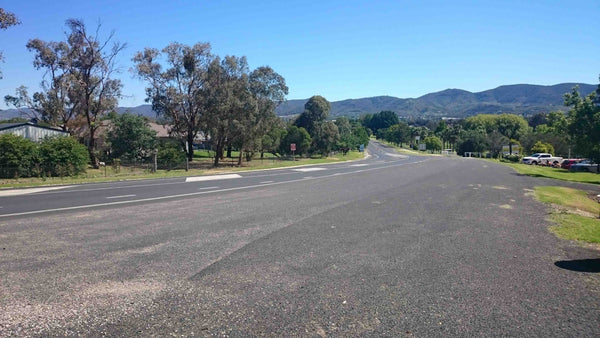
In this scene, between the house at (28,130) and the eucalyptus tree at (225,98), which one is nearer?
the house at (28,130)

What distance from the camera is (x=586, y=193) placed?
21.3 m

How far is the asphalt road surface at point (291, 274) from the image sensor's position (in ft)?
14.5

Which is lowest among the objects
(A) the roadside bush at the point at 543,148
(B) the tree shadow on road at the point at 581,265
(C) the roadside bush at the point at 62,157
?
(A) the roadside bush at the point at 543,148

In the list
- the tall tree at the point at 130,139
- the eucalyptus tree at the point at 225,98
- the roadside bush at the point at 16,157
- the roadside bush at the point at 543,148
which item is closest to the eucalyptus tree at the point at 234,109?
the eucalyptus tree at the point at 225,98

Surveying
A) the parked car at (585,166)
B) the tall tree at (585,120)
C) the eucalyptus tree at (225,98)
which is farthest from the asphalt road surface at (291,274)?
the parked car at (585,166)

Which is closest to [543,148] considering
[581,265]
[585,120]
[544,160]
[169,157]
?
[544,160]

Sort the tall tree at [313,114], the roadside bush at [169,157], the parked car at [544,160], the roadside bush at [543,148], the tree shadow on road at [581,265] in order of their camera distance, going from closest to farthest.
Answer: the tree shadow on road at [581,265], the roadside bush at [169,157], the parked car at [544,160], the roadside bush at [543,148], the tall tree at [313,114]

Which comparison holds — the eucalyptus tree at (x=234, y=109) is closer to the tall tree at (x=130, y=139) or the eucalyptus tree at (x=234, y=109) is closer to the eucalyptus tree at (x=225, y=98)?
the eucalyptus tree at (x=225, y=98)

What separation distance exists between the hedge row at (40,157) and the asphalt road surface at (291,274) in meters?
18.8

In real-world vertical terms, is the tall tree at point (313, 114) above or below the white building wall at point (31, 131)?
above

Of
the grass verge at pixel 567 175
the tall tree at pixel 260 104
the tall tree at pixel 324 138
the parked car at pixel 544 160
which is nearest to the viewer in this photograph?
the grass verge at pixel 567 175

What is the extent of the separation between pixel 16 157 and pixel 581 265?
3197 centimetres

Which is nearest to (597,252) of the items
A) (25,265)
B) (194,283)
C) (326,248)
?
(326,248)

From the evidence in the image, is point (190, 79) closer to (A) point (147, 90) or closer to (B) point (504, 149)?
(A) point (147, 90)
